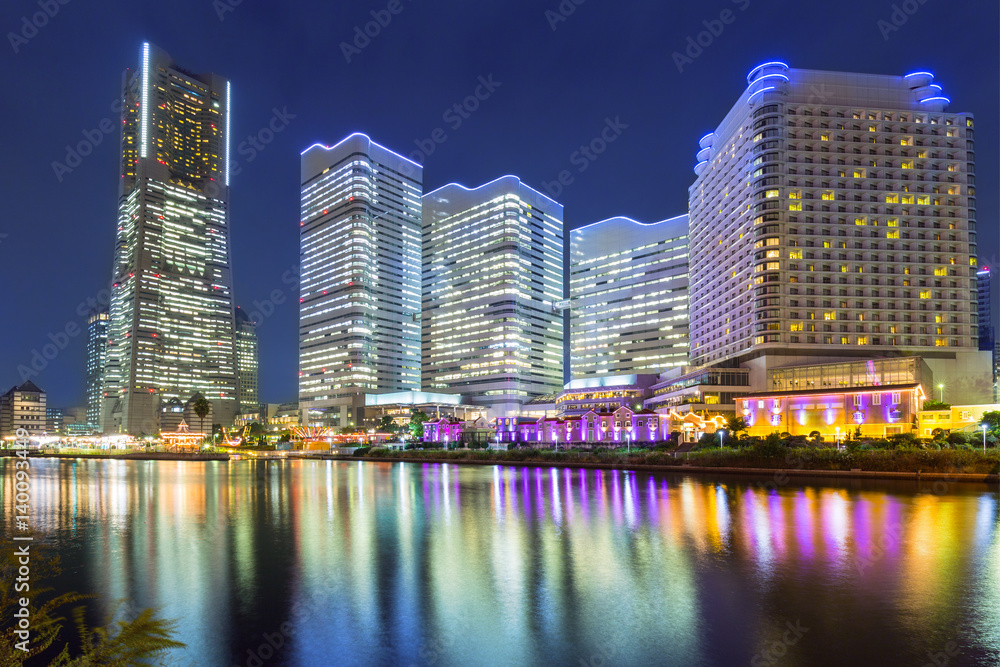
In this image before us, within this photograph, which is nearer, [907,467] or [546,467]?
[907,467]

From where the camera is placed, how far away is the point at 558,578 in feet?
73.8

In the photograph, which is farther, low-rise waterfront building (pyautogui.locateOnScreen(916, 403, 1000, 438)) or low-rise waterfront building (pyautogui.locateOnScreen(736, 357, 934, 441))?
low-rise waterfront building (pyautogui.locateOnScreen(736, 357, 934, 441))

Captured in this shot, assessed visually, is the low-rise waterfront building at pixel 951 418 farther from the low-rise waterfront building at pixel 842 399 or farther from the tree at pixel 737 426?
the tree at pixel 737 426

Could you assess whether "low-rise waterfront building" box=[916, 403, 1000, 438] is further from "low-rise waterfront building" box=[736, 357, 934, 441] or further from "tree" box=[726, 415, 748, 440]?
"tree" box=[726, 415, 748, 440]

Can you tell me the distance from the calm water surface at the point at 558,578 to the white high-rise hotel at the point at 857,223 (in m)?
83.8

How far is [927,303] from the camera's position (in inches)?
4835

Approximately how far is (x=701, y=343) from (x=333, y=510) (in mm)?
128485

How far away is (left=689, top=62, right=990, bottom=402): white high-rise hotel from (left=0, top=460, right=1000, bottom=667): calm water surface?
275 feet

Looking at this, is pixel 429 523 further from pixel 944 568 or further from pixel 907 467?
pixel 907 467

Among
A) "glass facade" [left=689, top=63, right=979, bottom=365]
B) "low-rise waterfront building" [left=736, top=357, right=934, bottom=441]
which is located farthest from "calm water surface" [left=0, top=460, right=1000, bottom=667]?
"glass facade" [left=689, top=63, right=979, bottom=365]

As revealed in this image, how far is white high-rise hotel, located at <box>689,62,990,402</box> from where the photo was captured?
400 feet

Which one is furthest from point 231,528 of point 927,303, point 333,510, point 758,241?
point 927,303

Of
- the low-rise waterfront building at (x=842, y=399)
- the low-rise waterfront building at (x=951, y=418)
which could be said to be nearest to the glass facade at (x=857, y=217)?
the low-rise waterfront building at (x=842, y=399)

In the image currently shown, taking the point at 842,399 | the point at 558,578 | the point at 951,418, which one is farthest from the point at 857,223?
the point at 558,578
